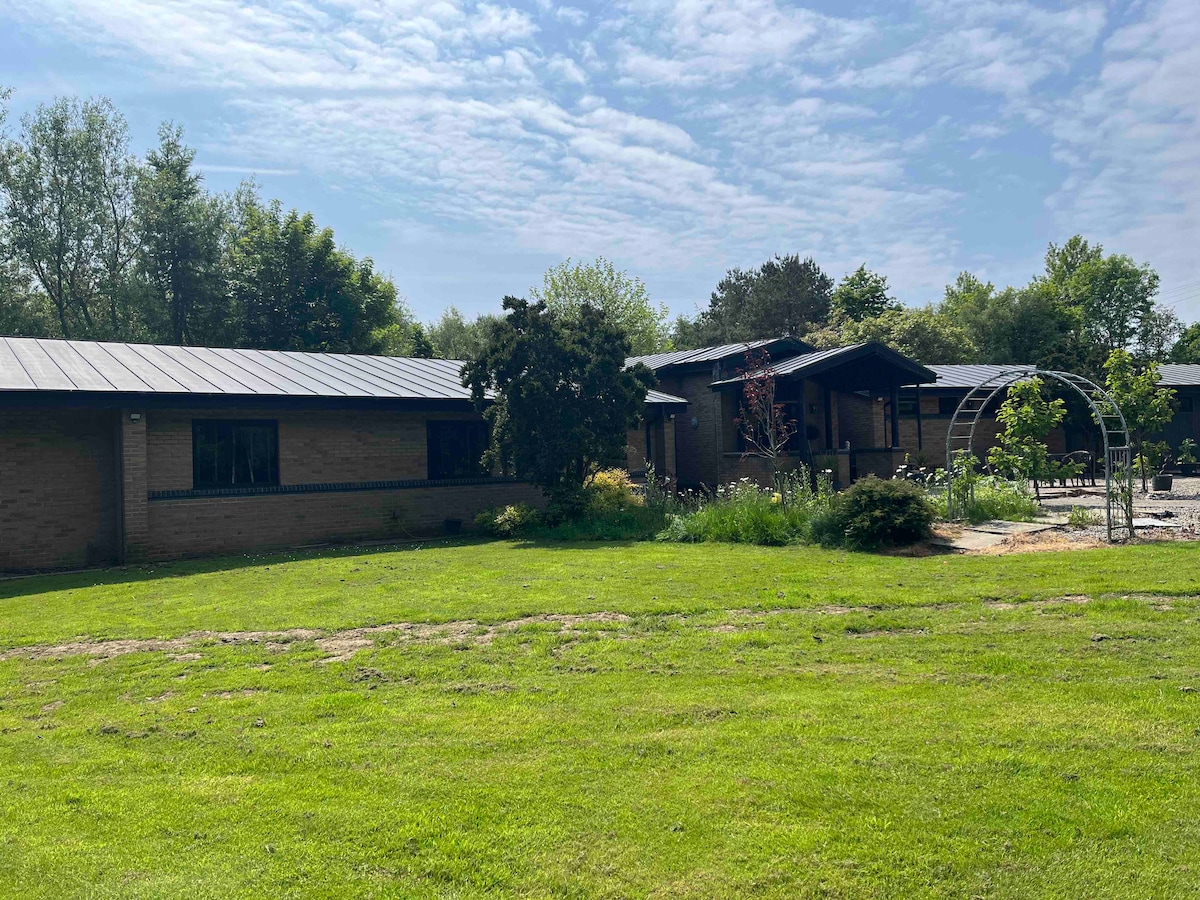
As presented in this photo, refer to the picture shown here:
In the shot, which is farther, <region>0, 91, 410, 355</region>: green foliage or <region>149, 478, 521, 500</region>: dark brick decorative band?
<region>0, 91, 410, 355</region>: green foliage

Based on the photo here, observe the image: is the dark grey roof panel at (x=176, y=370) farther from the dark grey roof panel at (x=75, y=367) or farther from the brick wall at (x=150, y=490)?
the dark grey roof panel at (x=75, y=367)

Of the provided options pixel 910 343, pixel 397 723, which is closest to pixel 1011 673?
pixel 397 723

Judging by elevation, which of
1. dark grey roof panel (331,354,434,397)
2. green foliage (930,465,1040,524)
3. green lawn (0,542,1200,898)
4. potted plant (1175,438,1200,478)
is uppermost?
dark grey roof panel (331,354,434,397)

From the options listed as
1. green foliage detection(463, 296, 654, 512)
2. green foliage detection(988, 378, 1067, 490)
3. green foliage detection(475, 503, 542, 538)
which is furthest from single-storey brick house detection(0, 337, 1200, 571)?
green foliage detection(988, 378, 1067, 490)

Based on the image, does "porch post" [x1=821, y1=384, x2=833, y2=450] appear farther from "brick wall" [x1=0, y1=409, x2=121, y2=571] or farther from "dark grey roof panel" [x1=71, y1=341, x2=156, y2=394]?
"brick wall" [x1=0, y1=409, x2=121, y2=571]

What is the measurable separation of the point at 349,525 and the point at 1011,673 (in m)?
13.6

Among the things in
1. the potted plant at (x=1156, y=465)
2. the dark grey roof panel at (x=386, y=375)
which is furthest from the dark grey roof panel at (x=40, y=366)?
the potted plant at (x=1156, y=465)

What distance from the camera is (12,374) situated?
14445 millimetres

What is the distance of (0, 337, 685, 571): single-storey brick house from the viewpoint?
14.8m

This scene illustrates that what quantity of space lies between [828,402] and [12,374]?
698 inches

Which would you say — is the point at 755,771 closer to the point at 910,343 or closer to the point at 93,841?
the point at 93,841

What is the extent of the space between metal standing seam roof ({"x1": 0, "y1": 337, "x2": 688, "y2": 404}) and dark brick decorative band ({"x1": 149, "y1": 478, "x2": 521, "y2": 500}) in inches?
70.4

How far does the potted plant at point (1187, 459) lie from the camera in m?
28.5

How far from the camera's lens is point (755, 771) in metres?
4.67
